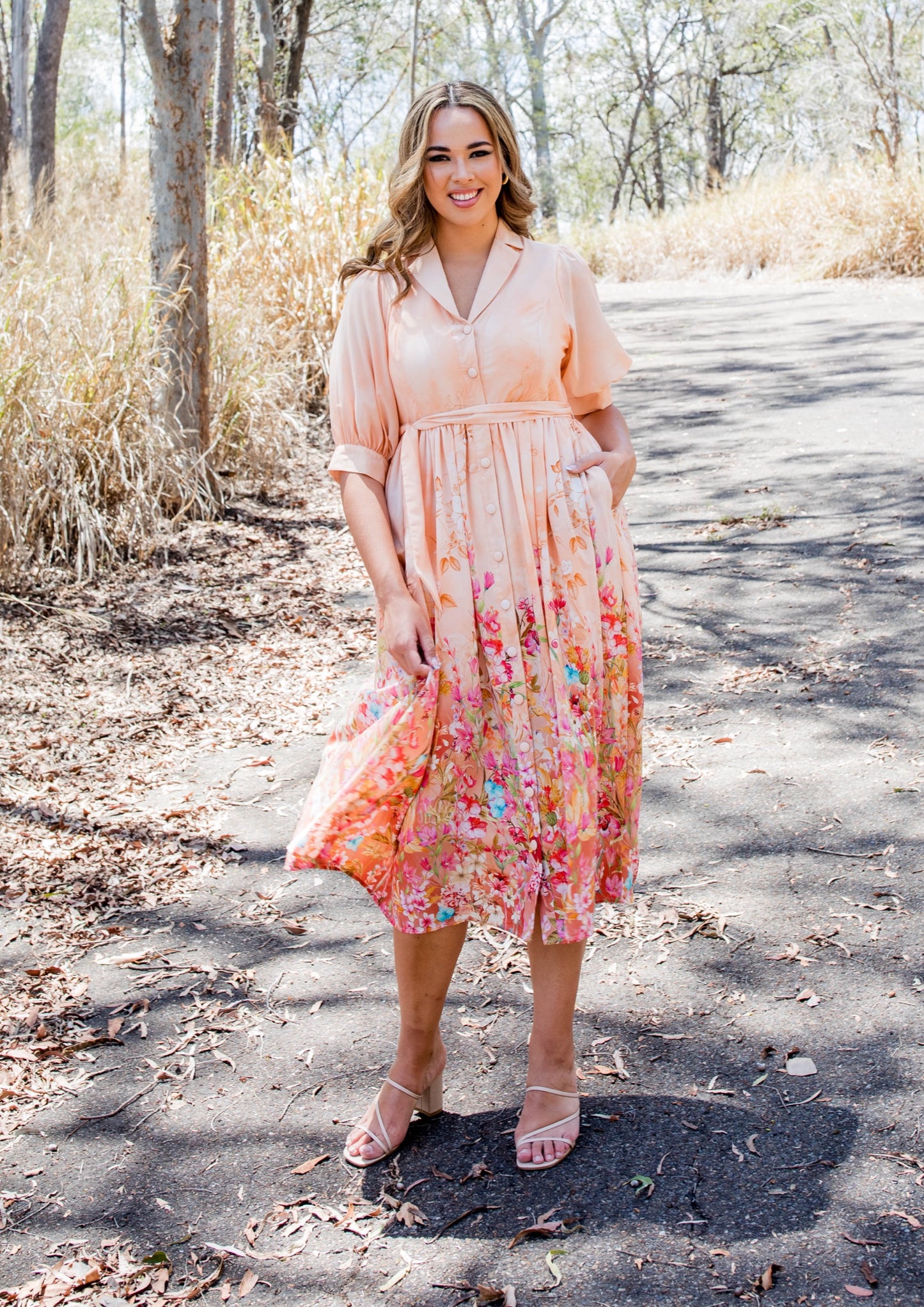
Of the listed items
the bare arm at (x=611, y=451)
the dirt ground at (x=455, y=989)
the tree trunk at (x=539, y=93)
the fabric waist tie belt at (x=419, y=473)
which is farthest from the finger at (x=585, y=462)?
the tree trunk at (x=539, y=93)

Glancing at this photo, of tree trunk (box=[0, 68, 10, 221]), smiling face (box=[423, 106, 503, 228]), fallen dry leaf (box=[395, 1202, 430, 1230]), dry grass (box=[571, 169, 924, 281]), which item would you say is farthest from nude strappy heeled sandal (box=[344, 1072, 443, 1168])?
dry grass (box=[571, 169, 924, 281])

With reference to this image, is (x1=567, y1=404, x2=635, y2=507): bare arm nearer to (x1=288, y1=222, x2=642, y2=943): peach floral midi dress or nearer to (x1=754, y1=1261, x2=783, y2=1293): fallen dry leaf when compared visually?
(x1=288, y1=222, x2=642, y2=943): peach floral midi dress

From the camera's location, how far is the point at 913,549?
499cm

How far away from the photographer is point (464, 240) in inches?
80.0

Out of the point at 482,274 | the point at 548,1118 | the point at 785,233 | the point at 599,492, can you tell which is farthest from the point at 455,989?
the point at 785,233

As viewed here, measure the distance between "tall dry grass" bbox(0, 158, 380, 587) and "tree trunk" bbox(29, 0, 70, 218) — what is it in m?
4.74

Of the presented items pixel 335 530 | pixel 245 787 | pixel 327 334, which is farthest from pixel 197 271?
pixel 245 787

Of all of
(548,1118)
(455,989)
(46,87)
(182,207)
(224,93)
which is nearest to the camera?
(548,1118)

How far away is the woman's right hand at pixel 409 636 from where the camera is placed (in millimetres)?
1913

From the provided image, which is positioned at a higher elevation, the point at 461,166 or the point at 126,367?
the point at 461,166

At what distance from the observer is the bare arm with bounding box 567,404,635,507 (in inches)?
80.2

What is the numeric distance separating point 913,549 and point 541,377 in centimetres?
349

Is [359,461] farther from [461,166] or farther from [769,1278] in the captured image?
[769,1278]

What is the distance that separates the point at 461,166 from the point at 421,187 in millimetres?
82
